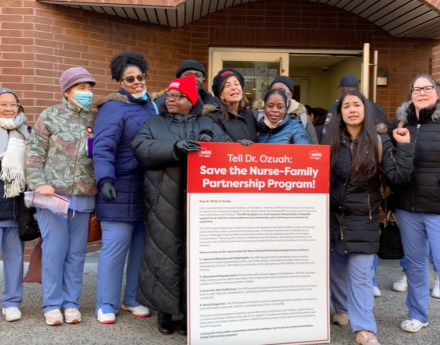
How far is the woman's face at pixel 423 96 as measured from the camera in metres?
3.57

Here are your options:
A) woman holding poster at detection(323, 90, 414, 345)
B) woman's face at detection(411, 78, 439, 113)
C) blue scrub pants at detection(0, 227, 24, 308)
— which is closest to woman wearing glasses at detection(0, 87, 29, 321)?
blue scrub pants at detection(0, 227, 24, 308)

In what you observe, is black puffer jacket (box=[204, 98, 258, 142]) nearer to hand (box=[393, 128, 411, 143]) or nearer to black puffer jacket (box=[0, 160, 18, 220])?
hand (box=[393, 128, 411, 143])

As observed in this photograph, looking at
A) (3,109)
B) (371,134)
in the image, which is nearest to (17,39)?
(3,109)

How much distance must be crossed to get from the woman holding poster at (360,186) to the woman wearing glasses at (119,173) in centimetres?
149

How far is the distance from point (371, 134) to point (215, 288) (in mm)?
1528

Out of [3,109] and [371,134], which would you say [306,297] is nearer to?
[371,134]

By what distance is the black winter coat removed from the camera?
3.72 metres

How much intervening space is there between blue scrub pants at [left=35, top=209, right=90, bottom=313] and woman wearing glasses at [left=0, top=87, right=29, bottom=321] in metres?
0.26

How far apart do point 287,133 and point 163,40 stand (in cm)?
338

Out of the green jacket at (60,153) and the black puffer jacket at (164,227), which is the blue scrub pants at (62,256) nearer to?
the green jacket at (60,153)

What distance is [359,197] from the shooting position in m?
3.39

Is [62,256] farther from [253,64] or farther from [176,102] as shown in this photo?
[253,64]

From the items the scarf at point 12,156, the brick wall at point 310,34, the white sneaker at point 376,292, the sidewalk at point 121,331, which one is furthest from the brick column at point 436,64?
the scarf at point 12,156

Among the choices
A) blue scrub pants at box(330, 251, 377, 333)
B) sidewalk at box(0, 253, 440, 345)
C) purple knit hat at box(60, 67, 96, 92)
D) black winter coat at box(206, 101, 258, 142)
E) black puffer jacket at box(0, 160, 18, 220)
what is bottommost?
sidewalk at box(0, 253, 440, 345)
